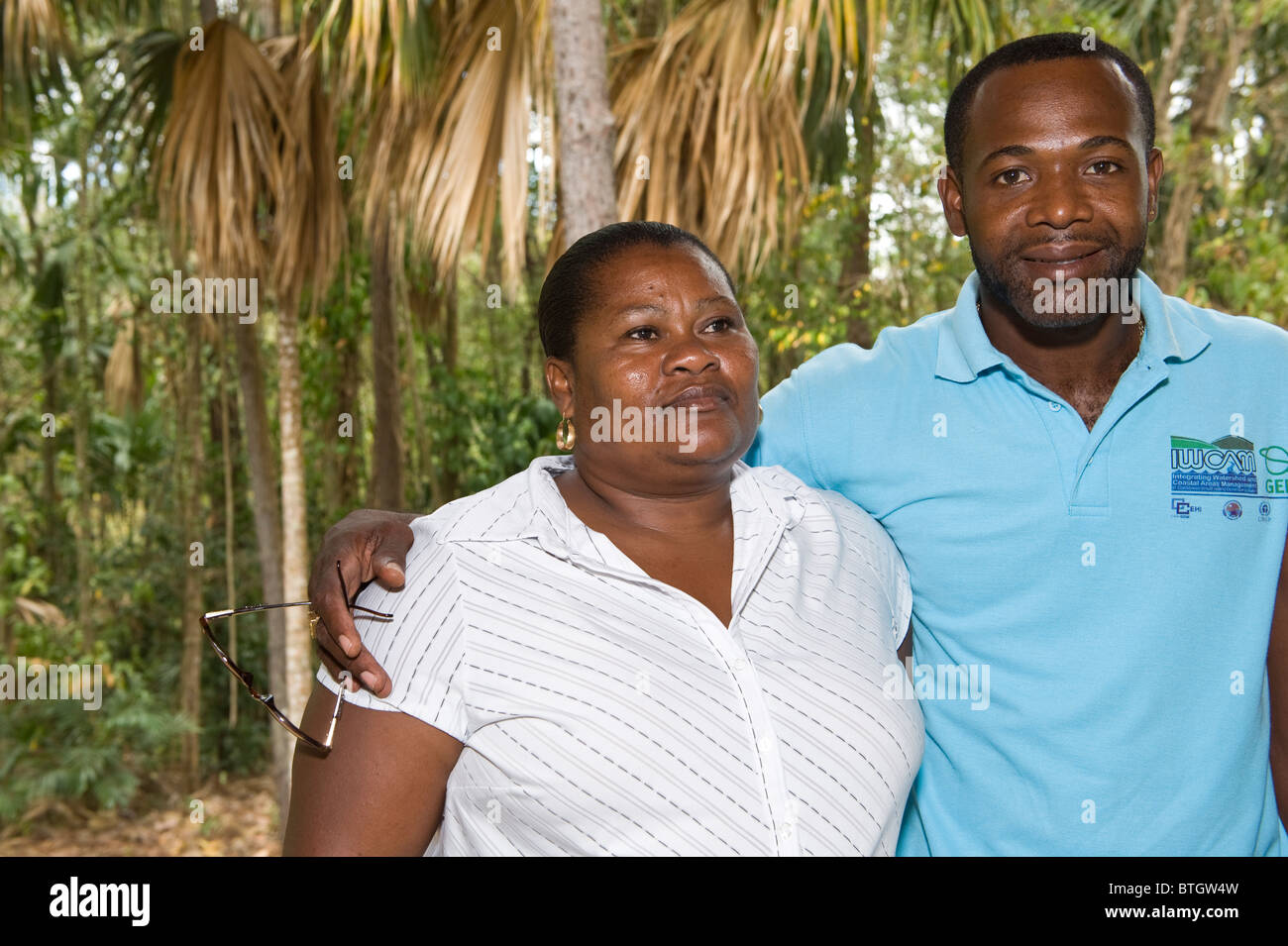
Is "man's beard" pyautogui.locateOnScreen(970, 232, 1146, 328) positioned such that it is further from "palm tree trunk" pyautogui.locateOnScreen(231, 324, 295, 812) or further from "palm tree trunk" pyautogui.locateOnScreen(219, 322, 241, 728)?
"palm tree trunk" pyautogui.locateOnScreen(219, 322, 241, 728)

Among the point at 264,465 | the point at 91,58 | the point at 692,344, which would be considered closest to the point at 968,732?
the point at 692,344

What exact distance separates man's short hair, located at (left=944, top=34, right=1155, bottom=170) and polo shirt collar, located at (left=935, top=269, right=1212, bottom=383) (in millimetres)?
233

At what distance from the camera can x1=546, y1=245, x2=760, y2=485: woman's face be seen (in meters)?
1.64

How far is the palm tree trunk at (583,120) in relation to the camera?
3.44m

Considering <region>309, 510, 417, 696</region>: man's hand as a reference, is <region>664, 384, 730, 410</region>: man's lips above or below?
above

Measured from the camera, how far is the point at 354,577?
1.56 m

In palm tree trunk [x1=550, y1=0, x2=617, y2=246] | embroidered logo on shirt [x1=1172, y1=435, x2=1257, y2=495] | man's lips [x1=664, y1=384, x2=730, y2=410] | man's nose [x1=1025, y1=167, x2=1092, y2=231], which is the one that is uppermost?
palm tree trunk [x1=550, y1=0, x2=617, y2=246]

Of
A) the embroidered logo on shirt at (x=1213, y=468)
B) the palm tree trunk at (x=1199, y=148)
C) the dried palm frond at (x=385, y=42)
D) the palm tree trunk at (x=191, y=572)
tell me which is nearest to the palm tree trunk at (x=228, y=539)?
the palm tree trunk at (x=191, y=572)

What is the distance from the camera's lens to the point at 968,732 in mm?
1828

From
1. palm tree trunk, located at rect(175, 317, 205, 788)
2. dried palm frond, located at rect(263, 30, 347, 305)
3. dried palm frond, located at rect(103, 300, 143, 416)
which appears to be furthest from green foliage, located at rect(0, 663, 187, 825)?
dried palm frond, located at rect(263, 30, 347, 305)

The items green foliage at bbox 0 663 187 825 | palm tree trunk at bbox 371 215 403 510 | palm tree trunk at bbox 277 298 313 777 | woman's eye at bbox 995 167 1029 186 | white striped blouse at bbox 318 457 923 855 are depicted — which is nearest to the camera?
white striped blouse at bbox 318 457 923 855

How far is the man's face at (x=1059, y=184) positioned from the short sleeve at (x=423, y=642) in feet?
3.24

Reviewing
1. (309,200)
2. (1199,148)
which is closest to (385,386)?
(309,200)

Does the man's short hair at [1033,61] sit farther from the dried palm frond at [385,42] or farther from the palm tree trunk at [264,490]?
the palm tree trunk at [264,490]
